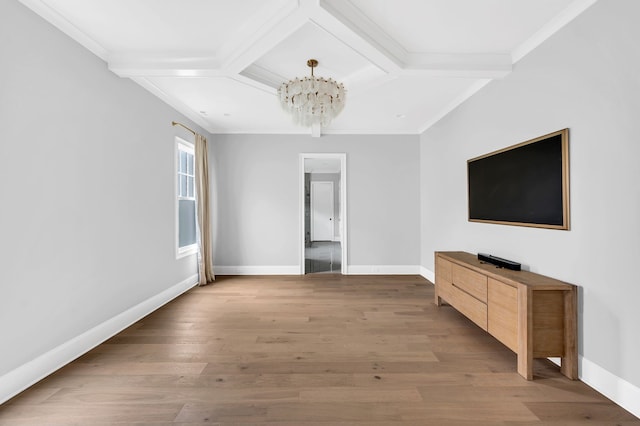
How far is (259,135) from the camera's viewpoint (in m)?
5.33

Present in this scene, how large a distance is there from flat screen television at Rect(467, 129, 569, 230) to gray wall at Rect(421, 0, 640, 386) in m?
0.07

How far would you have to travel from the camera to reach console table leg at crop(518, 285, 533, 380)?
6.64 ft

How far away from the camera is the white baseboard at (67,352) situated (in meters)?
1.88

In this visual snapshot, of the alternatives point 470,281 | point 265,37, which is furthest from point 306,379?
point 265,37

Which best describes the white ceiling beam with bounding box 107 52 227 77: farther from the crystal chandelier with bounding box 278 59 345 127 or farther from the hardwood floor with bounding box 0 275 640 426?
the hardwood floor with bounding box 0 275 640 426

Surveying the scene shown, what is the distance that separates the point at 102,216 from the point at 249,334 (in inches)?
70.4

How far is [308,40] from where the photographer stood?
8.46 feet

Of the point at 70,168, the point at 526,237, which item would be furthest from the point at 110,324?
the point at 526,237

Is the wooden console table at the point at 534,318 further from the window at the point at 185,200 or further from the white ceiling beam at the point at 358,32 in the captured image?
the window at the point at 185,200

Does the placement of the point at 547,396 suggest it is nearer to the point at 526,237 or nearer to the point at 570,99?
the point at 526,237

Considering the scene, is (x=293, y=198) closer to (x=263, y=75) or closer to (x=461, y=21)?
(x=263, y=75)

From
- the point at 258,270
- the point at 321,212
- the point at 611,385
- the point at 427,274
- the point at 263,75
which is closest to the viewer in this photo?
the point at 611,385

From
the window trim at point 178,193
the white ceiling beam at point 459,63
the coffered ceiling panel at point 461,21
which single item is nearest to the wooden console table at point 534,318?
the white ceiling beam at point 459,63

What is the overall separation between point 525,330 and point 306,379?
1604 mm
